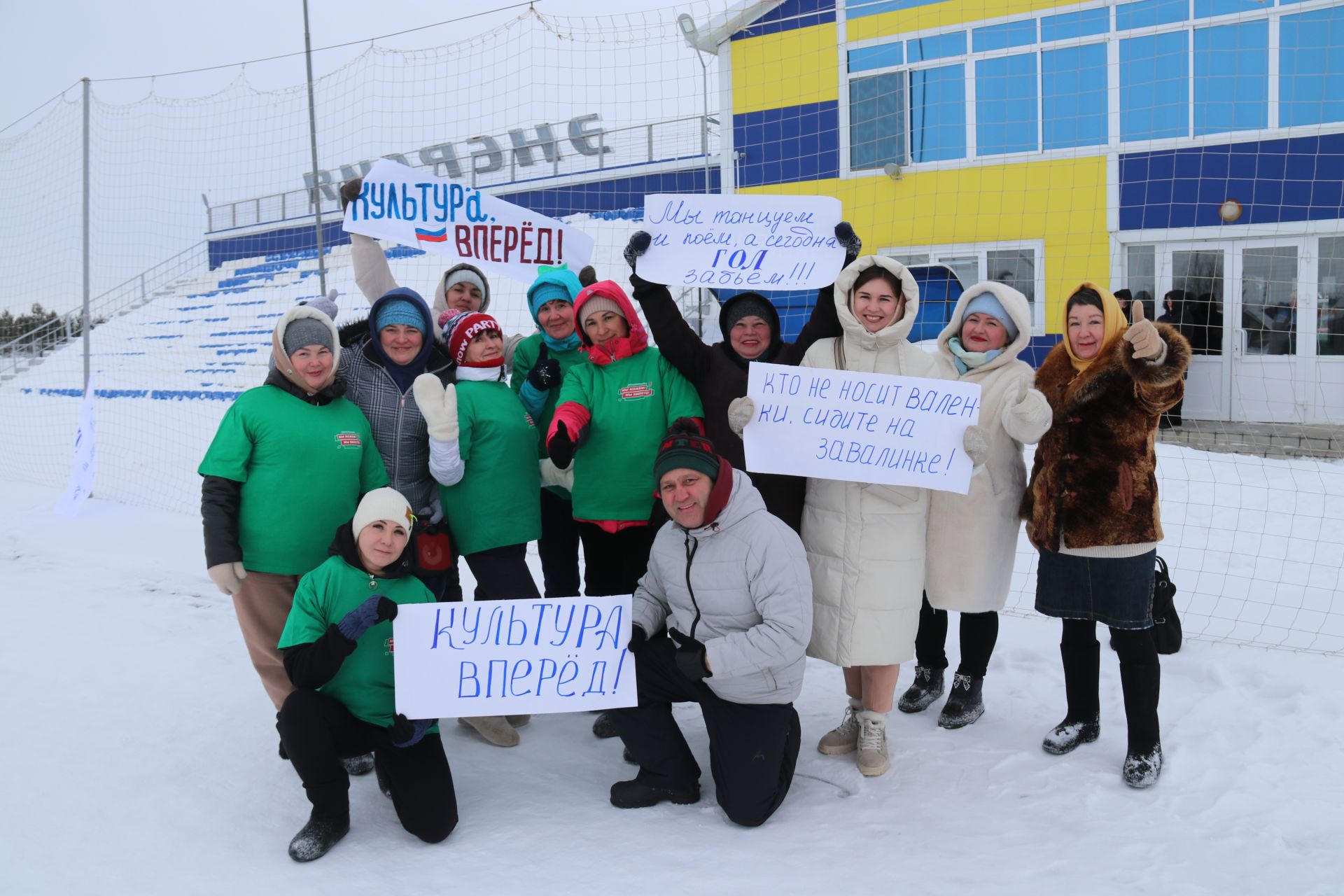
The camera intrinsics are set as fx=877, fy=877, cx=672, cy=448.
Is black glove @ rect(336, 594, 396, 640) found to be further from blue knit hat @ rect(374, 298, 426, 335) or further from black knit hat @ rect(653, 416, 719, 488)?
blue knit hat @ rect(374, 298, 426, 335)

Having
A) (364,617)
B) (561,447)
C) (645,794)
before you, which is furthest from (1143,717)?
(364,617)

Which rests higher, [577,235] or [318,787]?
[577,235]

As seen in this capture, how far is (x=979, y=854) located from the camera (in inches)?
100

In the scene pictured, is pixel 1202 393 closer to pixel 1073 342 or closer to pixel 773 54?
pixel 773 54

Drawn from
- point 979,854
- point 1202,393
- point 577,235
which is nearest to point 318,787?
point 979,854

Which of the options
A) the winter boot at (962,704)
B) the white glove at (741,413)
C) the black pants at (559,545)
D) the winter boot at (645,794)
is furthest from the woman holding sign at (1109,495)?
the black pants at (559,545)

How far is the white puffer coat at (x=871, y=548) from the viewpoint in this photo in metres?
2.99

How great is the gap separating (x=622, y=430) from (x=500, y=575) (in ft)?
2.31

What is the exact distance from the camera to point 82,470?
702cm

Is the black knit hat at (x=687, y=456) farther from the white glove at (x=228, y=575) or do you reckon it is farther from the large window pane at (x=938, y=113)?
the large window pane at (x=938, y=113)

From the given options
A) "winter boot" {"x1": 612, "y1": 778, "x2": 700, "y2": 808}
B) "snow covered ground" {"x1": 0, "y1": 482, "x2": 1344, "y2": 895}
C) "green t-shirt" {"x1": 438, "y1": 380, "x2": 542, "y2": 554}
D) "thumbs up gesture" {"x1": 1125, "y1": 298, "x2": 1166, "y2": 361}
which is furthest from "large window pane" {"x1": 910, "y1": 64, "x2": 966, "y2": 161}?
"winter boot" {"x1": 612, "y1": 778, "x2": 700, "y2": 808}

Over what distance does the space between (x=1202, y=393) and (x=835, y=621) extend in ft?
25.6

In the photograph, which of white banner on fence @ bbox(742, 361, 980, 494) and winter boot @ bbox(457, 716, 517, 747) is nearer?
white banner on fence @ bbox(742, 361, 980, 494)

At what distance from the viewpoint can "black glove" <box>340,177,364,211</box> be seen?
3785mm
